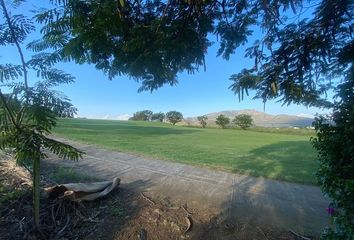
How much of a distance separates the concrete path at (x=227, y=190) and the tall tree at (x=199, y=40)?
1662 millimetres

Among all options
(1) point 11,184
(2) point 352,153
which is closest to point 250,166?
(2) point 352,153

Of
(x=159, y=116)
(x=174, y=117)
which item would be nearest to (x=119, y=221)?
(x=174, y=117)

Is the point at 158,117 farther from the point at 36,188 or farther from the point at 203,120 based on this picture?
the point at 36,188

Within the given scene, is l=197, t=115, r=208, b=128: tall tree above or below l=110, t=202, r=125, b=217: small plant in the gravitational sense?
above

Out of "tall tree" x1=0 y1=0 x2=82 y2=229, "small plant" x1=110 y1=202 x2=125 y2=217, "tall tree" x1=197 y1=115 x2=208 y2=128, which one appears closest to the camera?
"tall tree" x1=0 y1=0 x2=82 y2=229

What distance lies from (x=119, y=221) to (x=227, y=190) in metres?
2.34

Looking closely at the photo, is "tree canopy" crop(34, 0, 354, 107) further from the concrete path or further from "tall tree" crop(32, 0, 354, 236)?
the concrete path

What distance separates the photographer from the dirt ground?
3.47 metres

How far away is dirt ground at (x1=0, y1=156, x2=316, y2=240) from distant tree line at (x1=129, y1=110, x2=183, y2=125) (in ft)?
144

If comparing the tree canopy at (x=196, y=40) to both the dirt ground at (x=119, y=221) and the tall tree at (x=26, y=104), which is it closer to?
the tall tree at (x=26, y=104)

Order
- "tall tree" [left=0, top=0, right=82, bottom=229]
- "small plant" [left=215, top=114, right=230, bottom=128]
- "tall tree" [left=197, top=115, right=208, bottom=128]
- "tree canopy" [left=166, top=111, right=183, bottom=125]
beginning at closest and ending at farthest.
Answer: "tall tree" [left=0, top=0, right=82, bottom=229], "small plant" [left=215, top=114, right=230, bottom=128], "tall tree" [left=197, top=115, right=208, bottom=128], "tree canopy" [left=166, top=111, right=183, bottom=125]

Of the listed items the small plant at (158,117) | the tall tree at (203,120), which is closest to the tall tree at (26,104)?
the tall tree at (203,120)

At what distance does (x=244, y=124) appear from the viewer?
3978 centimetres

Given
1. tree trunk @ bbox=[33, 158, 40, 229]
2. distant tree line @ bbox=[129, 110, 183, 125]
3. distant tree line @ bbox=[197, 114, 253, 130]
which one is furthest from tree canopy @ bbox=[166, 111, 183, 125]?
tree trunk @ bbox=[33, 158, 40, 229]
